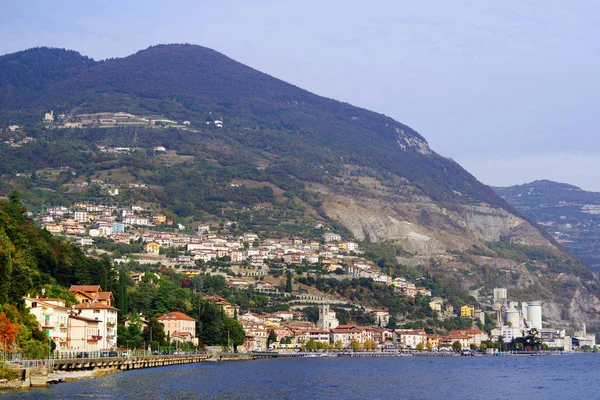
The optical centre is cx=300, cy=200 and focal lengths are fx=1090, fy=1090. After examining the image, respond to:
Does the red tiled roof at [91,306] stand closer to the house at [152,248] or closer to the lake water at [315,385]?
the lake water at [315,385]

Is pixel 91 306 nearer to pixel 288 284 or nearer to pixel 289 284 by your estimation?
pixel 288 284

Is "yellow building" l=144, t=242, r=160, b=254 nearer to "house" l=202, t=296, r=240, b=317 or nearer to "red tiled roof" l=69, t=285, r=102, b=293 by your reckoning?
"house" l=202, t=296, r=240, b=317

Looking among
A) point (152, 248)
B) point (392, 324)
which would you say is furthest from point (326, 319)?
point (152, 248)

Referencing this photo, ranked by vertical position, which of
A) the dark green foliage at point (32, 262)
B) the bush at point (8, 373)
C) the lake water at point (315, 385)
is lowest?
the lake water at point (315, 385)

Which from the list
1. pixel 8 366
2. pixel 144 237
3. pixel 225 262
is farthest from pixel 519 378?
pixel 144 237

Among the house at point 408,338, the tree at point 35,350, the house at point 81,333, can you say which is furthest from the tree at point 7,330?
the house at point 408,338

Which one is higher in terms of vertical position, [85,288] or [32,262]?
[32,262]
